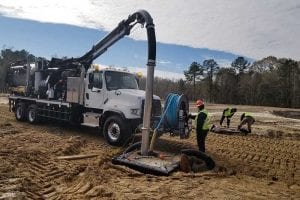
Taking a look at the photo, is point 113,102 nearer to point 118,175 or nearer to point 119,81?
point 119,81

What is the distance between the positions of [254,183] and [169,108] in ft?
11.2

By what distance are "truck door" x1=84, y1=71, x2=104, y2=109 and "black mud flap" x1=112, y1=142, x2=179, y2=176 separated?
4147mm

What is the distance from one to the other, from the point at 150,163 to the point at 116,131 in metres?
3.78

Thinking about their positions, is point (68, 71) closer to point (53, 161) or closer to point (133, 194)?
point (53, 161)

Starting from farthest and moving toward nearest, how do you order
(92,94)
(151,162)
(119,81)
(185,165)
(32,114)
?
(32,114) → (92,94) → (119,81) → (151,162) → (185,165)

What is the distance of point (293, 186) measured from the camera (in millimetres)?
8633

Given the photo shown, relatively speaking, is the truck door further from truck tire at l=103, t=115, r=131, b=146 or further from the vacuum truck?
truck tire at l=103, t=115, r=131, b=146

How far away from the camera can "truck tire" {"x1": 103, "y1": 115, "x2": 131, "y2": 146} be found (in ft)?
40.9

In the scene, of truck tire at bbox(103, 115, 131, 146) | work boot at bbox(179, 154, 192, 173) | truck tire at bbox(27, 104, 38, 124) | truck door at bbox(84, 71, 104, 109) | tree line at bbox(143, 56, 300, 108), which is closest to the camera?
work boot at bbox(179, 154, 192, 173)

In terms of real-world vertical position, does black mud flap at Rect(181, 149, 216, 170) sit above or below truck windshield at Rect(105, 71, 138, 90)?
below

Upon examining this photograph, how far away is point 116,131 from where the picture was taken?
503 inches

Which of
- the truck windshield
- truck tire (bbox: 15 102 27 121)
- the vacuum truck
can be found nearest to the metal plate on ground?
the vacuum truck

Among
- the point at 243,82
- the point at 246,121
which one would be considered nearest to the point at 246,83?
the point at 243,82

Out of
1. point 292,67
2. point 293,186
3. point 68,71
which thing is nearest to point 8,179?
point 293,186
